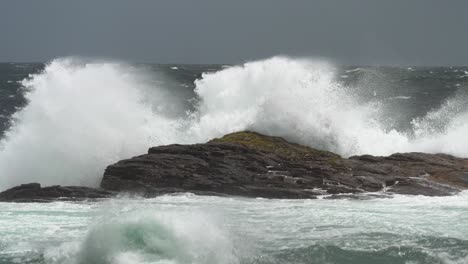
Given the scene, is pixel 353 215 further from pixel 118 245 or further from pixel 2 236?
pixel 2 236

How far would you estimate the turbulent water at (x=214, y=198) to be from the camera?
11.6 m

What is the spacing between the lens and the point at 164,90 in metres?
45.9

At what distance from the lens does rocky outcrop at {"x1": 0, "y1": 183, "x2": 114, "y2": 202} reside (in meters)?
17.6

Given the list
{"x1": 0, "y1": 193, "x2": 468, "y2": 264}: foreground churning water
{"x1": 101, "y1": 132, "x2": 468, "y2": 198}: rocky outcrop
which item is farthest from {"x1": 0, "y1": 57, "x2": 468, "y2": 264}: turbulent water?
{"x1": 101, "y1": 132, "x2": 468, "y2": 198}: rocky outcrop

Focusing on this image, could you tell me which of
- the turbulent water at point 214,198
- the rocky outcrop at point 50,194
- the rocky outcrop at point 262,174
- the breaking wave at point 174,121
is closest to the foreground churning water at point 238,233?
the turbulent water at point 214,198

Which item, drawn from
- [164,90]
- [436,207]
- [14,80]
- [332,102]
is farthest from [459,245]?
[14,80]

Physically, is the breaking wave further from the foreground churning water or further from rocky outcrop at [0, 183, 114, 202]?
the foreground churning water

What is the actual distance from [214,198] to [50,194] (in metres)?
4.58

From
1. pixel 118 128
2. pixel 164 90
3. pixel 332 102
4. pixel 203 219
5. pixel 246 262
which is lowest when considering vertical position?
pixel 246 262

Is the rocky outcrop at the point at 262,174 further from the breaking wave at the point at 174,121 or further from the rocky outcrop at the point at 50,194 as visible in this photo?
the breaking wave at the point at 174,121

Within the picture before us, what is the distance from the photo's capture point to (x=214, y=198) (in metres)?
17.3

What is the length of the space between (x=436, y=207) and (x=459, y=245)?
13.9 ft

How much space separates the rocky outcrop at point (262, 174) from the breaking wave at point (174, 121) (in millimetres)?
3195

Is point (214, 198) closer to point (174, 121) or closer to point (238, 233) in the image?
point (238, 233)
